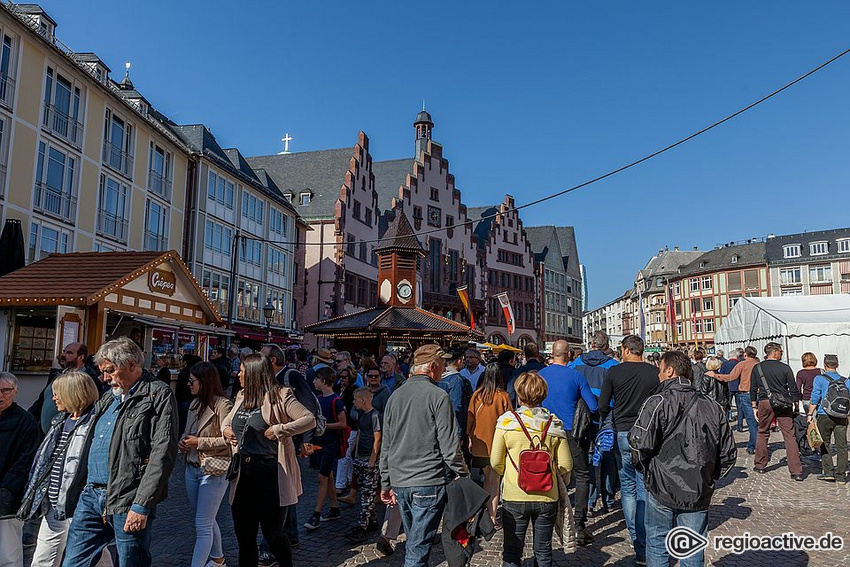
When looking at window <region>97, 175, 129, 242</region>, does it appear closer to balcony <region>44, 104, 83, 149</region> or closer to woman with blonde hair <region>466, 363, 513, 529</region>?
balcony <region>44, 104, 83, 149</region>

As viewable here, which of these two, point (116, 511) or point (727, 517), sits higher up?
point (116, 511)

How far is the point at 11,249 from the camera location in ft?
59.3

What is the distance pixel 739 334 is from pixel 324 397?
72.3ft

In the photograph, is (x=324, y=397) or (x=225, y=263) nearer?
(x=324, y=397)

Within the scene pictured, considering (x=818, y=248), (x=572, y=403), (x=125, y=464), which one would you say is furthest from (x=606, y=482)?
(x=818, y=248)

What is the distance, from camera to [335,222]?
40812 millimetres

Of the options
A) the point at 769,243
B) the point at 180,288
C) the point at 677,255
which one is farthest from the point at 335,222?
the point at 677,255

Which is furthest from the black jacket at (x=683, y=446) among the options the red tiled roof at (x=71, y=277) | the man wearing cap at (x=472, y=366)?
the red tiled roof at (x=71, y=277)

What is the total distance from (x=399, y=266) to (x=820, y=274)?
62317mm

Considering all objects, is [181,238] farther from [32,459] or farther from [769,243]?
[769,243]

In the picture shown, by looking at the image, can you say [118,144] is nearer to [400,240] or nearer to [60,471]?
[400,240]

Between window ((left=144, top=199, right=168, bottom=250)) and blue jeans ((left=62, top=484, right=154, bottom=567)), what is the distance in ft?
83.7

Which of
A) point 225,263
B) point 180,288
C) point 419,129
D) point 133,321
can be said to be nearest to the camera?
point 133,321

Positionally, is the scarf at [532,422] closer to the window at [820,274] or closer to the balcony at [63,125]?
the balcony at [63,125]
